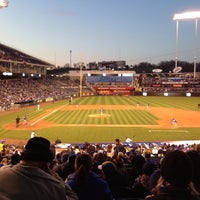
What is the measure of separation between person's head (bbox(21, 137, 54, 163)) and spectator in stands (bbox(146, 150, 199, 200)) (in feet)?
3.39

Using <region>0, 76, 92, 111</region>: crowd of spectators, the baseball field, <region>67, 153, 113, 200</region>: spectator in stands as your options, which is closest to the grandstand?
<region>0, 76, 92, 111</region>: crowd of spectators

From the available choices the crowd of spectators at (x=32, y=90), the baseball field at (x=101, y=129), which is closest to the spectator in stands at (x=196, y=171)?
the baseball field at (x=101, y=129)

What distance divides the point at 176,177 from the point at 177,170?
0.07m

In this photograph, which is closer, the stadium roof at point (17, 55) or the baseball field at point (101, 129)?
the baseball field at point (101, 129)

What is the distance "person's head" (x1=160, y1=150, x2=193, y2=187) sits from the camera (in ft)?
8.63

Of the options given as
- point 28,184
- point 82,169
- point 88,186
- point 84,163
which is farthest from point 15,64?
point 28,184

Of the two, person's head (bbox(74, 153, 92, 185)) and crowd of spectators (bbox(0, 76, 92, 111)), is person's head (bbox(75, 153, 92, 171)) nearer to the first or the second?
person's head (bbox(74, 153, 92, 185))

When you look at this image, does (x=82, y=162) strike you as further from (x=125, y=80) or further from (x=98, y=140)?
(x=125, y=80)

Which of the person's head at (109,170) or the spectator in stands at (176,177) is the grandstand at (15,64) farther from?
the spectator in stands at (176,177)

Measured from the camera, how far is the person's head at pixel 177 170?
263cm

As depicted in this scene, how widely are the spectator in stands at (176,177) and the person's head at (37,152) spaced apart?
40.6 inches

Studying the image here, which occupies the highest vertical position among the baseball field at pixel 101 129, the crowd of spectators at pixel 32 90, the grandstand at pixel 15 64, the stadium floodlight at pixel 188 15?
the stadium floodlight at pixel 188 15

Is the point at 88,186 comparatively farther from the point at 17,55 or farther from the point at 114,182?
the point at 17,55

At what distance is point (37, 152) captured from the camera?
8.61ft
